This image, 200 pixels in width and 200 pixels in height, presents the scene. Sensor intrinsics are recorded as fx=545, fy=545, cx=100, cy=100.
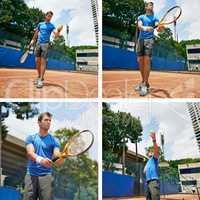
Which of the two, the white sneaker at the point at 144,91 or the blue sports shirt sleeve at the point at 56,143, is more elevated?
the white sneaker at the point at 144,91

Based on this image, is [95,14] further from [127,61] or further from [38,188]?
[38,188]

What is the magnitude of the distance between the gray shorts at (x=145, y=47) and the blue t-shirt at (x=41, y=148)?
583 mm

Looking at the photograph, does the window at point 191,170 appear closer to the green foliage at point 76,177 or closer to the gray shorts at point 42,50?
the green foliage at point 76,177

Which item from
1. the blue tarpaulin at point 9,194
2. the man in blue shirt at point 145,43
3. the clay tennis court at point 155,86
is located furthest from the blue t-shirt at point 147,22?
the blue tarpaulin at point 9,194

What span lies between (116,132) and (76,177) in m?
0.29

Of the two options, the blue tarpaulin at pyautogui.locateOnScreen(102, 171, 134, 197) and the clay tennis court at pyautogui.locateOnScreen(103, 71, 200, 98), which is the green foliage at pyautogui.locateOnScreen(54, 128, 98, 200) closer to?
the blue tarpaulin at pyautogui.locateOnScreen(102, 171, 134, 197)

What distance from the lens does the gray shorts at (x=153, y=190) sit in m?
2.54

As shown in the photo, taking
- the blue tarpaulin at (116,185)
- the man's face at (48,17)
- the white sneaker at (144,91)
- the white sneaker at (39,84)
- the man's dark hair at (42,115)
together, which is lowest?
the blue tarpaulin at (116,185)

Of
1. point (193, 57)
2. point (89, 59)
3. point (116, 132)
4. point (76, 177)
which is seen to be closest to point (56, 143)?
point (76, 177)

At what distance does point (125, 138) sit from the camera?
8.56 ft

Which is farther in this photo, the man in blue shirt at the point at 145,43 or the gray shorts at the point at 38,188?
the man in blue shirt at the point at 145,43

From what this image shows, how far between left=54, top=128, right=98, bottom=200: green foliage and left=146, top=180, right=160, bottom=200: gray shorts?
25cm

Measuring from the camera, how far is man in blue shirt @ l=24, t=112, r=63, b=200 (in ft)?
8.20

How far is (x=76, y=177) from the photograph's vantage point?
2.56 metres
